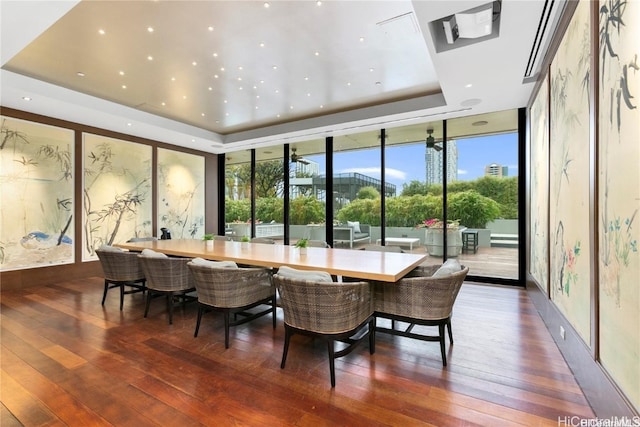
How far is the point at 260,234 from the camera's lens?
8.74m

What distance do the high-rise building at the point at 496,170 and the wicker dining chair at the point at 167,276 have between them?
5388mm

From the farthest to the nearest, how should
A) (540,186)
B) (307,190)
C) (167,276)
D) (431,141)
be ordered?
(307,190)
(431,141)
(540,186)
(167,276)

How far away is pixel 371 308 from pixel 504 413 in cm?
116

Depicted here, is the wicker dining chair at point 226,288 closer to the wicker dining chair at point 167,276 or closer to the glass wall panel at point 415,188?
the wicker dining chair at point 167,276

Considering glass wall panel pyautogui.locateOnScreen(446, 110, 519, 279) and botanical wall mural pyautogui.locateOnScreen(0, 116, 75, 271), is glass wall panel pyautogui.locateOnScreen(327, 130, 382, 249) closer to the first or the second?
glass wall panel pyautogui.locateOnScreen(446, 110, 519, 279)

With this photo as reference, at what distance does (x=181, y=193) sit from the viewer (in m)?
8.06

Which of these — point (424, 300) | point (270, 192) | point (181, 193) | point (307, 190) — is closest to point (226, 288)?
point (424, 300)

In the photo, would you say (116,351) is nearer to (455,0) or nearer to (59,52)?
(59,52)

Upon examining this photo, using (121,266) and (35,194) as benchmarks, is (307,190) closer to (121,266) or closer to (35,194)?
(121,266)

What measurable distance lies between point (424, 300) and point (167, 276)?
9.69 ft

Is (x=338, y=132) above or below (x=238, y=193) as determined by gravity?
above

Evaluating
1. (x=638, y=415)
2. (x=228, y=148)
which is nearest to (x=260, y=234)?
(x=228, y=148)

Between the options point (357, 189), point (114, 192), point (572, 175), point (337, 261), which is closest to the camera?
point (572, 175)

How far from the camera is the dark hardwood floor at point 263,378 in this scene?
1.96m
